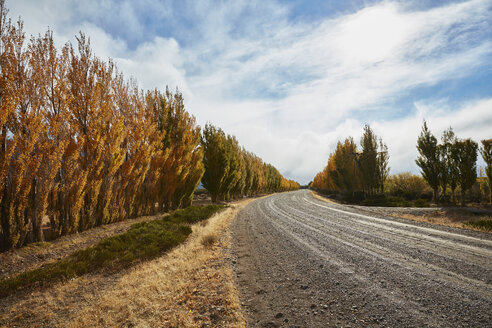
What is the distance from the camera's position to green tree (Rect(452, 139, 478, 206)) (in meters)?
19.3

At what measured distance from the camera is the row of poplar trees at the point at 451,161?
1931 centimetres

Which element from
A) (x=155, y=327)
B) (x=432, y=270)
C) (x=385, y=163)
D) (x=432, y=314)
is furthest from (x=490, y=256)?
(x=385, y=163)

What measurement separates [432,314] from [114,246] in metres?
8.84

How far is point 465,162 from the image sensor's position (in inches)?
780

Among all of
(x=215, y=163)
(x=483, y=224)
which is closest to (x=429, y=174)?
(x=483, y=224)

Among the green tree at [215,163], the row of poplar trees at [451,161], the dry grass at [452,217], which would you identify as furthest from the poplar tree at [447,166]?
the green tree at [215,163]

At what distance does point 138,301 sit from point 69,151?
7.78 metres

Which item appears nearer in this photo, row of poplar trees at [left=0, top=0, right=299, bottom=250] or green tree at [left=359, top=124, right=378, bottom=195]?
row of poplar trees at [left=0, top=0, right=299, bottom=250]

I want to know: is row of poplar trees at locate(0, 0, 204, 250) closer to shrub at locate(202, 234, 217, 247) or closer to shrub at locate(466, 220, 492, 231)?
shrub at locate(202, 234, 217, 247)

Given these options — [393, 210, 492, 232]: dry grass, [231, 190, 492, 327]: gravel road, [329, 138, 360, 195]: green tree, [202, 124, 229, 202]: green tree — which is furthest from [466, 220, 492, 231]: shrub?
[329, 138, 360, 195]: green tree

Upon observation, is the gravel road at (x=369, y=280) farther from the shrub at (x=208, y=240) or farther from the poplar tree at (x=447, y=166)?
the poplar tree at (x=447, y=166)

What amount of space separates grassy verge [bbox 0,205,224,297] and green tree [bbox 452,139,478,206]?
2435cm

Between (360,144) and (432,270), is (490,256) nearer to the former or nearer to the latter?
(432,270)

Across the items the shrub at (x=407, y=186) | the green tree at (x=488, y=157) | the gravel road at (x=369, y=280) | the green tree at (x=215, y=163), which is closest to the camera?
the gravel road at (x=369, y=280)
